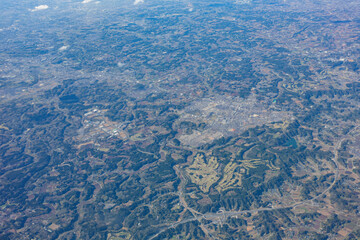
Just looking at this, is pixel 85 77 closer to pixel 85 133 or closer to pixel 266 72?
pixel 85 133

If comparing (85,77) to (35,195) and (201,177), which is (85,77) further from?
(201,177)

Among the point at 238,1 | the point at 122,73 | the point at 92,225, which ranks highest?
the point at 238,1

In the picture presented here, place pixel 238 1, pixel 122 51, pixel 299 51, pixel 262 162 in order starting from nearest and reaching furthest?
pixel 262 162 → pixel 299 51 → pixel 122 51 → pixel 238 1

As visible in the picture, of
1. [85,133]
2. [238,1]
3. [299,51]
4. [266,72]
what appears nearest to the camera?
[85,133]

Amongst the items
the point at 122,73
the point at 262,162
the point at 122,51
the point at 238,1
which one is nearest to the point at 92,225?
the point at 262,162

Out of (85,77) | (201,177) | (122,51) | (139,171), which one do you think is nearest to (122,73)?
(85,77)

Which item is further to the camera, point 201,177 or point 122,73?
point 122,73

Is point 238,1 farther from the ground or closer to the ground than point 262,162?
farther from the ground
